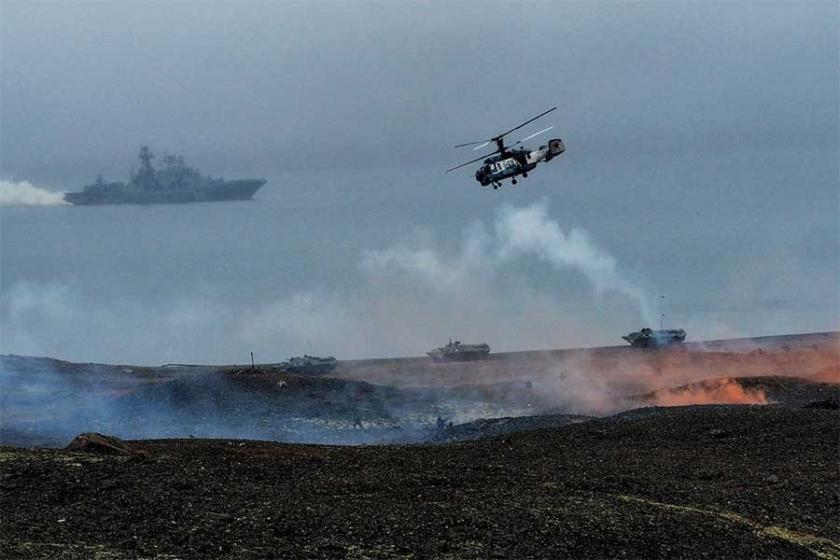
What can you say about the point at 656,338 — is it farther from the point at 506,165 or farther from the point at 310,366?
the point at 506,165

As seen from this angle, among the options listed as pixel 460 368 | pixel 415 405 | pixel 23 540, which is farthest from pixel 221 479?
pixel 460 368

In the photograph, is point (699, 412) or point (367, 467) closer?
point (367, 467)

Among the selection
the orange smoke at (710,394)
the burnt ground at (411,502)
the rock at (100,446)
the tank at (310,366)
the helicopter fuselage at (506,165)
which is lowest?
the burnt ground at (411,502)

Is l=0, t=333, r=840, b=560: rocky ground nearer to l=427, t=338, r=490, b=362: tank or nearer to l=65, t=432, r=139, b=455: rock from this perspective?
l=65, t=432, r=139, b=455: rock

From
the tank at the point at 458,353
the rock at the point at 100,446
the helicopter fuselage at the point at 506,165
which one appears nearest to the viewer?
the rock at the point at 100,446

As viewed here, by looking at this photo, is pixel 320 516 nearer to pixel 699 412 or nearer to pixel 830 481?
pixel 830 481

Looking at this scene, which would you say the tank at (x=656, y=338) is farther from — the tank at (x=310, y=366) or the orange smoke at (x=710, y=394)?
the tank at (x=310, y=366)

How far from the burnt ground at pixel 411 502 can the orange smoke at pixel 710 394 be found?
13957mm

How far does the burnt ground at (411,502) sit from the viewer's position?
1464cm

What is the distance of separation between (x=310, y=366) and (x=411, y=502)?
93.1 feet

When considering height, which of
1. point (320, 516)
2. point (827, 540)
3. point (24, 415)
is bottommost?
point (827, 540)

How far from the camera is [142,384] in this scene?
4075 centimetres

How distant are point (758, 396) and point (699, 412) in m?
10.0

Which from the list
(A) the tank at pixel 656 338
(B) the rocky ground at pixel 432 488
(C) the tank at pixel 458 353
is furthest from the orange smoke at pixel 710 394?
(C) the tank at pixel 458 353
